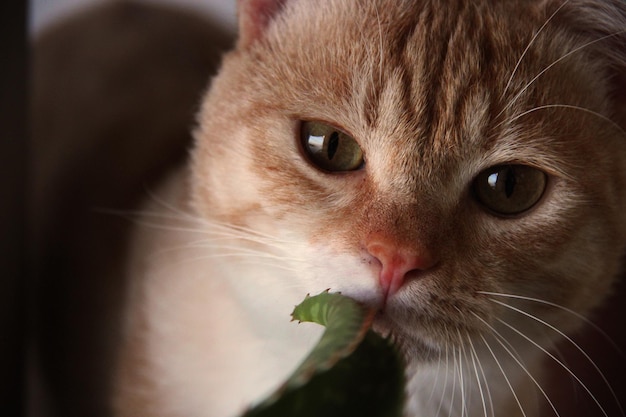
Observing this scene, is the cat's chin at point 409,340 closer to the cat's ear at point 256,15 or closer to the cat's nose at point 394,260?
the cat's nose at point 394,260

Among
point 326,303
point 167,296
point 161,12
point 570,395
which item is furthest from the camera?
point 161,12

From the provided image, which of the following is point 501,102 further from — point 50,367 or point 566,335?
point 50,367

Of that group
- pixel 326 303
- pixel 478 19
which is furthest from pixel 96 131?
pixel 326 303

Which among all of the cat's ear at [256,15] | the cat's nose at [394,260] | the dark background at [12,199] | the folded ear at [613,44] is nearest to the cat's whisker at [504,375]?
the cat's nose at [394,260]

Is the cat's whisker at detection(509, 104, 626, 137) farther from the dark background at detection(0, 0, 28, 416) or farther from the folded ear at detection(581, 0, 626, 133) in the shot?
the dark background at detection(0, 0, 28, 416)

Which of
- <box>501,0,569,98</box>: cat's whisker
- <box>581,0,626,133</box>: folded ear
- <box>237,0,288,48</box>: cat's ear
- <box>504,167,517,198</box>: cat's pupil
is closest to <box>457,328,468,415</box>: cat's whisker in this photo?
<box>504,167,517,198</box>: cat's pupil

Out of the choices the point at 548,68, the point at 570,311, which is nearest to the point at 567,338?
the point at 570,311
